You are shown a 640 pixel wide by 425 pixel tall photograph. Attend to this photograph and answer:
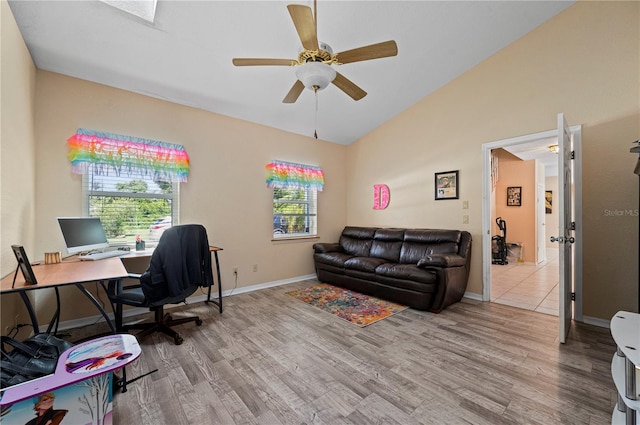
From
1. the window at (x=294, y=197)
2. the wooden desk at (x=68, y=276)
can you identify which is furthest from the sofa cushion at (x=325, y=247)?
the wooden desk at (x=68, y=276)

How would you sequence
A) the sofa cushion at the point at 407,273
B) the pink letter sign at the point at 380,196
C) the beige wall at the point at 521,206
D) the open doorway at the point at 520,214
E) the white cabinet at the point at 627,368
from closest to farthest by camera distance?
the white cabinet at the point at 627,368 < the sofa cushion at the point at 407,273 < the pink letter sign at the point at 380,196 < the open doorway at the point at 520,214 < the beige wall at the point at 521,206

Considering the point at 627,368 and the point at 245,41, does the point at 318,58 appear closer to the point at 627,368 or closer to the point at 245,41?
the point at 245,41

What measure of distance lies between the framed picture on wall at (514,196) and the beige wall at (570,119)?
3972mm

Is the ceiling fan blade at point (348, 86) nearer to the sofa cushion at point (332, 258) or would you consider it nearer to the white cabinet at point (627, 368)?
the white cabinet at point (627, 368)

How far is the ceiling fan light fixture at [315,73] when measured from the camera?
1912 mm

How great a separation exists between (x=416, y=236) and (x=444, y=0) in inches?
113

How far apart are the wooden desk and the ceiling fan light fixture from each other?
77.4 inches

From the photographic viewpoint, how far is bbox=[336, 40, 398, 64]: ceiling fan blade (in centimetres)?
187

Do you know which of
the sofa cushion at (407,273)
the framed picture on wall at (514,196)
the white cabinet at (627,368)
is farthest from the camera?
the framed picture on wall at (514,196)

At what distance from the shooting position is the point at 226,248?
151 inches

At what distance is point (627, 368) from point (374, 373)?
53.1 inches

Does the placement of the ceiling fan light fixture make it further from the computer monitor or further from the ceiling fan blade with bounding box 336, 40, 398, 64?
the computer monitor

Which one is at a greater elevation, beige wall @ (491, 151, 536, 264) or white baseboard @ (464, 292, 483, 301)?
beige wall @ (491, 151, 536, 264)

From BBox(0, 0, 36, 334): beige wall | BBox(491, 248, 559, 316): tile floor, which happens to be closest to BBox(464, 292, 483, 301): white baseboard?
BBox(491, 248, 559, 316): tile floor
